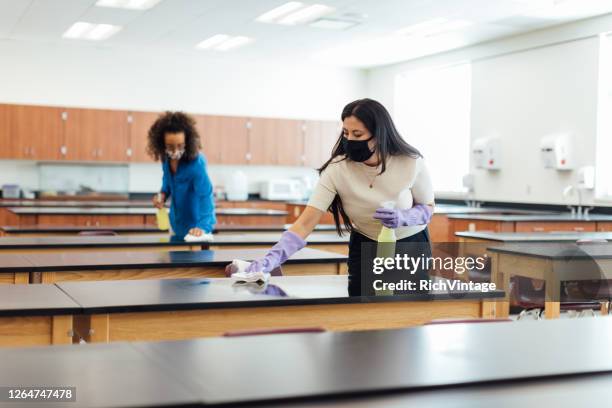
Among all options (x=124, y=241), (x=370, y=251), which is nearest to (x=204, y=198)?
(x=124, y=241)

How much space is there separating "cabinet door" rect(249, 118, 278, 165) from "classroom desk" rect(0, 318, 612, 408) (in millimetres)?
9422

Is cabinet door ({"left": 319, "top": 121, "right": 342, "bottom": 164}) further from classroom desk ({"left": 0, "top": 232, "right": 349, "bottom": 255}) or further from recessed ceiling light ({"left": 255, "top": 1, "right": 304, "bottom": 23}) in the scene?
classroom desk ({"left": 0, "top": 232, "right": 349, "bottom": 255})

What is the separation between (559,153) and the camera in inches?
330

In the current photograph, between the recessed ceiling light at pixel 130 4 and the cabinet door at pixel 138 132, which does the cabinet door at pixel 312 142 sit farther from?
the recessed ceiling light at pixel 130 4

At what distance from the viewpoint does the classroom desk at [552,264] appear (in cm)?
448

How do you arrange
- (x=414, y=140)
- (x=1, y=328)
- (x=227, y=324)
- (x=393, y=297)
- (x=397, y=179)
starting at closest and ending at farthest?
1. (x=1, y=328)
2. (x=227, y=324)
3. (x=393, y=297)
4. (x=397, y=179)
5. (x=414, y=140)

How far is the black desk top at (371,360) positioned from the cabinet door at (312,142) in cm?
964

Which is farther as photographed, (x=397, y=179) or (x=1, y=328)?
(x=397, y=179)

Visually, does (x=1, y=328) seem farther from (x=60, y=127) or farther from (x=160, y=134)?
(x=60, y=127)

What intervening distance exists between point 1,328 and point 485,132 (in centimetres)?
802

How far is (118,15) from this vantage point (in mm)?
8508

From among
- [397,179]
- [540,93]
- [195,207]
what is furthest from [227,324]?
[540,93]

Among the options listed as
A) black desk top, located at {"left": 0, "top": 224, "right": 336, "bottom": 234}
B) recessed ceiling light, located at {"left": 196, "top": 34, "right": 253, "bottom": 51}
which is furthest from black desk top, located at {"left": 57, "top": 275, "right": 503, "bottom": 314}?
recessed ceiling light, located at {"left": 196, "top": 34, "right": 253, "bottom": 51}

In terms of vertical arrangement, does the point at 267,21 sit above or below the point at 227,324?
above
